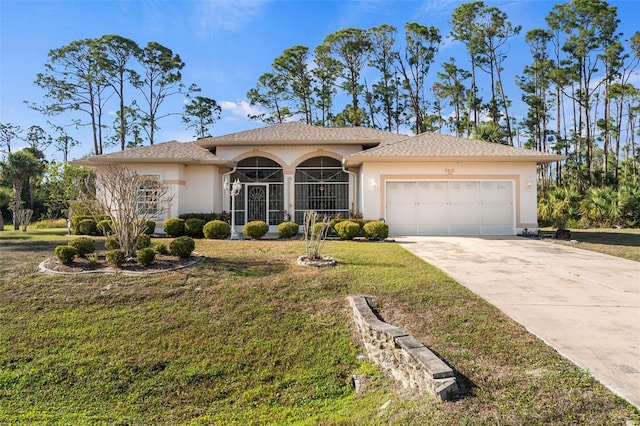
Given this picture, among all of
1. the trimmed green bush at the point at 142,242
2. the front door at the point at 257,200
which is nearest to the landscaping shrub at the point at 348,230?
the front door at the point at 257,200

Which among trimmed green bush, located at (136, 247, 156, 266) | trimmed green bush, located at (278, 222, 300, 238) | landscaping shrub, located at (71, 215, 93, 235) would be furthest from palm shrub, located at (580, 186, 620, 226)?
landscaping shrub, located at (71, 215, 93, 235)

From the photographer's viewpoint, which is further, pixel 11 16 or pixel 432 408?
pixel 11 16

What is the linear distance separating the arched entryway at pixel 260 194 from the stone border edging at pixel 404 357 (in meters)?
11.0

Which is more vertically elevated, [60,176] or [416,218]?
[60,176]

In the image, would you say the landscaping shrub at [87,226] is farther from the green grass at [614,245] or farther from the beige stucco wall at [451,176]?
the green grass at [614,245]

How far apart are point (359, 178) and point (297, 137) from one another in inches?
131

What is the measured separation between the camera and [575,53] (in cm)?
2364

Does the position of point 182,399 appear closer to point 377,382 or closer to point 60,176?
point 377,382

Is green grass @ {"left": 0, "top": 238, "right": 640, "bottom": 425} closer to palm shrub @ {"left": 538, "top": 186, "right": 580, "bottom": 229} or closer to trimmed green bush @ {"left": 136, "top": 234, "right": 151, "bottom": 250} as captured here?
trimmed green bush @ {"left": 136, "top": 234, "right": 151, "bottom": 250}

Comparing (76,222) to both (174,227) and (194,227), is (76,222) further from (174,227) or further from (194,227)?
(194,227)

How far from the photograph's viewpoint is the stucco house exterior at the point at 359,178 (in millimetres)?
13938

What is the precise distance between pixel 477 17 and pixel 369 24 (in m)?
8.22

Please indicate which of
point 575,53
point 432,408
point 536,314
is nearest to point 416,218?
point 536,314

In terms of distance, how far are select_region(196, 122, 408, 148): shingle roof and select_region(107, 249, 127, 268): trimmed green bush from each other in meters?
8.81
